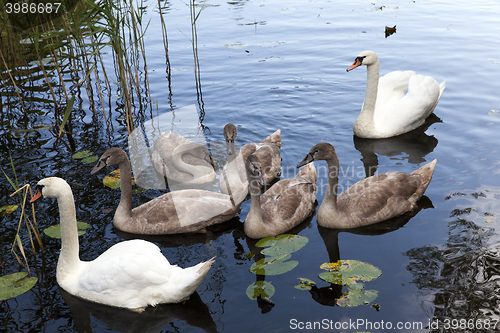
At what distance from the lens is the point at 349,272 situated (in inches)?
216

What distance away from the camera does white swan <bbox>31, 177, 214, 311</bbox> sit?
16.3ft

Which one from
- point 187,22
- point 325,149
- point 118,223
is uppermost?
point 187,22

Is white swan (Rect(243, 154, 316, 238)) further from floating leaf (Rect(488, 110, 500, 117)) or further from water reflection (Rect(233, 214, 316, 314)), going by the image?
floating leaf (Rect(488, 110, 500, 117))

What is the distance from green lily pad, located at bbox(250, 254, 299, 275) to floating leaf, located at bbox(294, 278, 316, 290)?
0.23 m

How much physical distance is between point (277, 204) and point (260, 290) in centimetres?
175

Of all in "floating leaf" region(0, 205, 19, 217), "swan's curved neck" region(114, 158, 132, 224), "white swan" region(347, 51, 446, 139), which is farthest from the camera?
"white swan" region(347, 51, 446, 139)

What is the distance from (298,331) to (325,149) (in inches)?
115

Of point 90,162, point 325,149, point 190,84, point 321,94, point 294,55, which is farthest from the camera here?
point 294,55

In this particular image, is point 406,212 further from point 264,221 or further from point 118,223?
point 118,223

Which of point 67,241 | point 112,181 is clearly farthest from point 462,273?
point 112,181

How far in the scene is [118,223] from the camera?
664 cm

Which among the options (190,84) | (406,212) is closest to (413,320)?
(406,212)

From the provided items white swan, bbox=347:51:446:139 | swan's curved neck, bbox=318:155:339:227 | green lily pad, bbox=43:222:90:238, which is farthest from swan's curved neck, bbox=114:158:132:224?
white swan, bbox=347:51:446:139

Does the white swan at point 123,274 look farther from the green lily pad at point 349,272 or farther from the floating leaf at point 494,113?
the floating leaf at point 494,113
